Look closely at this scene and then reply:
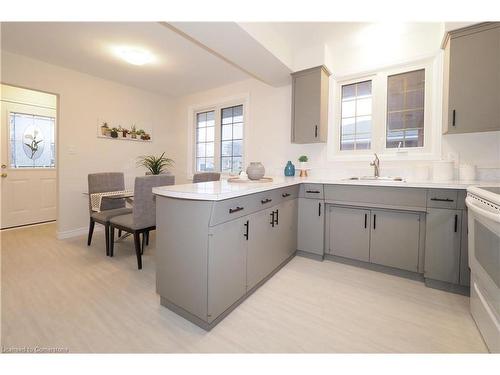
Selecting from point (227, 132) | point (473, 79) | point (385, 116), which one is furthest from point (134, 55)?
point (473, 79)

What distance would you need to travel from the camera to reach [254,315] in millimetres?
1591

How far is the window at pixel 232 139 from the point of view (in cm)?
398

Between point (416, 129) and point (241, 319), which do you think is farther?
point (416, 129)

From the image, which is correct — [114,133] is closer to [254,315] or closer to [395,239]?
[254,315]

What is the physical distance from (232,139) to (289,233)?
2254 millimetres

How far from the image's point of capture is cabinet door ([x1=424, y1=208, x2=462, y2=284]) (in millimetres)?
1855

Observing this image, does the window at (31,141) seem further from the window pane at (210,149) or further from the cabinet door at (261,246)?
the cabinet door at (261,246)

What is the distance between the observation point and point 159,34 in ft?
8.20

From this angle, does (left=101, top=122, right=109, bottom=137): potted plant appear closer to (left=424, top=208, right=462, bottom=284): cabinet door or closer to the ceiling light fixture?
the ceiling light fixture

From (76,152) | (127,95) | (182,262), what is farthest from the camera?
(127,95)

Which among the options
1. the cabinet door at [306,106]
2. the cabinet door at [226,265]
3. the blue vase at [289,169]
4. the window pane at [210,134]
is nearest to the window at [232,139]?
the window pane at [210,134]
